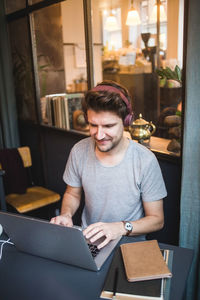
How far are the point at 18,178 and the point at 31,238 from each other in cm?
156

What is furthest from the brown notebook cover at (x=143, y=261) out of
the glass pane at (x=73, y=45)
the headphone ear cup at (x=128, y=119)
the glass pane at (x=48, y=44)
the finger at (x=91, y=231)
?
the glass pane at (x=48, y=44)

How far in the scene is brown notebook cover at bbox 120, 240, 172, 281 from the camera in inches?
35.4

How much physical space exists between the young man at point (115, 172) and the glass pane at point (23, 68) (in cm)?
165

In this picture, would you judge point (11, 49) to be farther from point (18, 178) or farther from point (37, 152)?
point (18, 178)

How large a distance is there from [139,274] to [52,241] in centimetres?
30

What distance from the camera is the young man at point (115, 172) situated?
133 cm

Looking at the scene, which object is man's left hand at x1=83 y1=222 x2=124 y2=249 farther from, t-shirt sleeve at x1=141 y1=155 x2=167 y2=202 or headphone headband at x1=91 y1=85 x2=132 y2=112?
headphone headband at x1=91 y1=85 x2=132 y2=112

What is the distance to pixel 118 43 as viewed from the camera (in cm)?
481

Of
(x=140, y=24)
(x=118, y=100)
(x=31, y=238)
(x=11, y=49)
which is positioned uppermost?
(x=140, y=24)

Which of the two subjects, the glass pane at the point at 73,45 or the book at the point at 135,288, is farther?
the glass pane at the point at 73,45

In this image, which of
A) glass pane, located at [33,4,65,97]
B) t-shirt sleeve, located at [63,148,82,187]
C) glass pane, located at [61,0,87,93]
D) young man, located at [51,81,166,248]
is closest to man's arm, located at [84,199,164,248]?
young man, located at [51,81,166,248]

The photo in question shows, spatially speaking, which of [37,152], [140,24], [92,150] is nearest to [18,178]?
[37,152]

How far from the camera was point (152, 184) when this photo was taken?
4.48 feet

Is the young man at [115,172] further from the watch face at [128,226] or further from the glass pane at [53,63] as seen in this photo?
the glass pane at [53,63]
